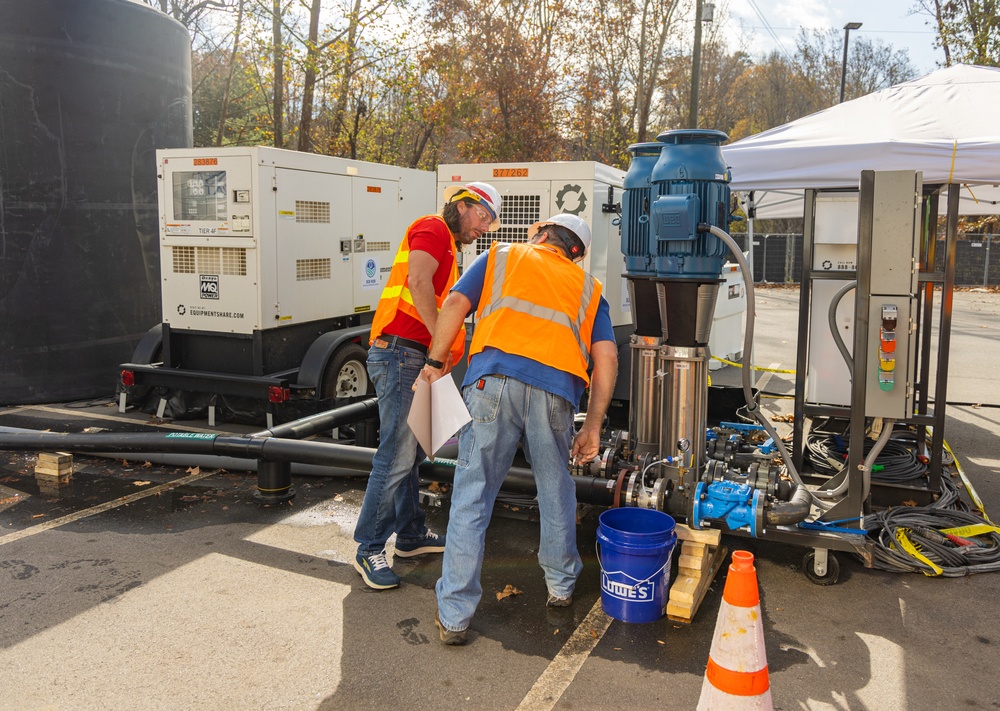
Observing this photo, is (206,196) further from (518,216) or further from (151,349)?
(518,216)

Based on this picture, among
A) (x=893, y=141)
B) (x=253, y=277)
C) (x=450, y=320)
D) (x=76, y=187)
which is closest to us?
(x=450, y=320)

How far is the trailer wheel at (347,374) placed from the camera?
800 centimetres

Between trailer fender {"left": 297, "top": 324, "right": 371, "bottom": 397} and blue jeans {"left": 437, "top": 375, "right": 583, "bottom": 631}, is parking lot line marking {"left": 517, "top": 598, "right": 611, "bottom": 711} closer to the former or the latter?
blue jeans {"left": 437, "top": 375, "right": 583, "bottom": 631}

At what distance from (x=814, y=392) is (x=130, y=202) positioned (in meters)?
7.60

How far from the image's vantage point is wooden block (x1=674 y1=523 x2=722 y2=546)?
14.3ft

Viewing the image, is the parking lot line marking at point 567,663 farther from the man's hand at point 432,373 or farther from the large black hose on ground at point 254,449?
the man's hand at point 432,373

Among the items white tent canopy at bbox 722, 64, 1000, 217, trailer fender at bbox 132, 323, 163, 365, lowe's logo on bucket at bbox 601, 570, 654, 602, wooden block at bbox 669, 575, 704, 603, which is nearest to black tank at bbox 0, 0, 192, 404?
trailer fender at bbox 132, 323, 163, 365

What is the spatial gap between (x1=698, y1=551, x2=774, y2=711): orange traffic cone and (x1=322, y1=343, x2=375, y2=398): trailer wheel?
555cm

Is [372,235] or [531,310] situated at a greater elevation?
[372,235]

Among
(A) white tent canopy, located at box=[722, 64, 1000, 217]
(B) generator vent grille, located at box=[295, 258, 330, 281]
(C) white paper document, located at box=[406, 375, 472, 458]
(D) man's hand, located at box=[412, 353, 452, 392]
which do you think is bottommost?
(C) white paper document, located at box=[406, 375, 472, 458]

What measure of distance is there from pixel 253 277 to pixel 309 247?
0.74m

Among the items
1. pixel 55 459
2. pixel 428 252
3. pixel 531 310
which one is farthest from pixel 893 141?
pixel 55 459

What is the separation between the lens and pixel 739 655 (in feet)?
9.34

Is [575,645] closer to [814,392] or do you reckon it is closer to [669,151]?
[669,151]
